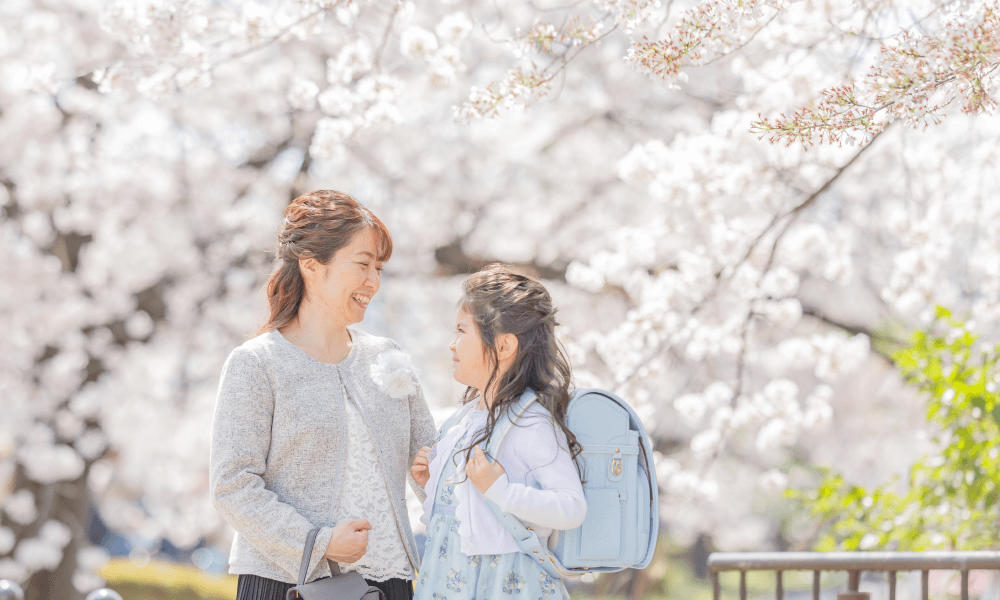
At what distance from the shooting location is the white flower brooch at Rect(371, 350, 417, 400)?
1962 mm

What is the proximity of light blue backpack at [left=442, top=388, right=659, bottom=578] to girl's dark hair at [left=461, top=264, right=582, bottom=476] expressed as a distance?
0.03 meters

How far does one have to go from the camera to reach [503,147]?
721 cm

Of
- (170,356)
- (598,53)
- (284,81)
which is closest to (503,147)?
(598,53)

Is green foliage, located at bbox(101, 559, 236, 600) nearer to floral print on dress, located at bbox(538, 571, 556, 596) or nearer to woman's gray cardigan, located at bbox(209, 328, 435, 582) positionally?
Result: woman's gray cardigan, located at bbox(209, 328, 435, 582)

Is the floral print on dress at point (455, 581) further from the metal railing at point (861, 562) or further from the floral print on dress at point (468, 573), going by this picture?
the metal railing at point (861, 562)

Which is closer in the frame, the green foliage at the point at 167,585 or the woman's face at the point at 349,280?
the woman's face at the point at 349,280

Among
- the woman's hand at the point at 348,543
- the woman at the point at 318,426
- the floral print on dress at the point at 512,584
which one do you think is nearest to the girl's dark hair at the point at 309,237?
the woman at the point at 318,426

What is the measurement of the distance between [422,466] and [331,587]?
0.30m

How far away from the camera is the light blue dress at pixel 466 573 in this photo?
170 centimetres

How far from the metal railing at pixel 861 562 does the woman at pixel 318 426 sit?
116cm

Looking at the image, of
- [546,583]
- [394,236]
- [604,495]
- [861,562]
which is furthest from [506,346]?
[394,236]

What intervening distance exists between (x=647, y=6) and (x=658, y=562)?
9.34 metres

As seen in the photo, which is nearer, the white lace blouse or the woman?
the woman

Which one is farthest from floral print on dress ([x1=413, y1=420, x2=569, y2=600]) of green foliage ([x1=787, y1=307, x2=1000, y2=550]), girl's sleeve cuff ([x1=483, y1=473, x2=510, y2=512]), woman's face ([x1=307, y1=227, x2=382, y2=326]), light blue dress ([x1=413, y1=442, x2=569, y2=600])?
green foliage ([x1=787, y1=307, x2=1000, y2=550])
